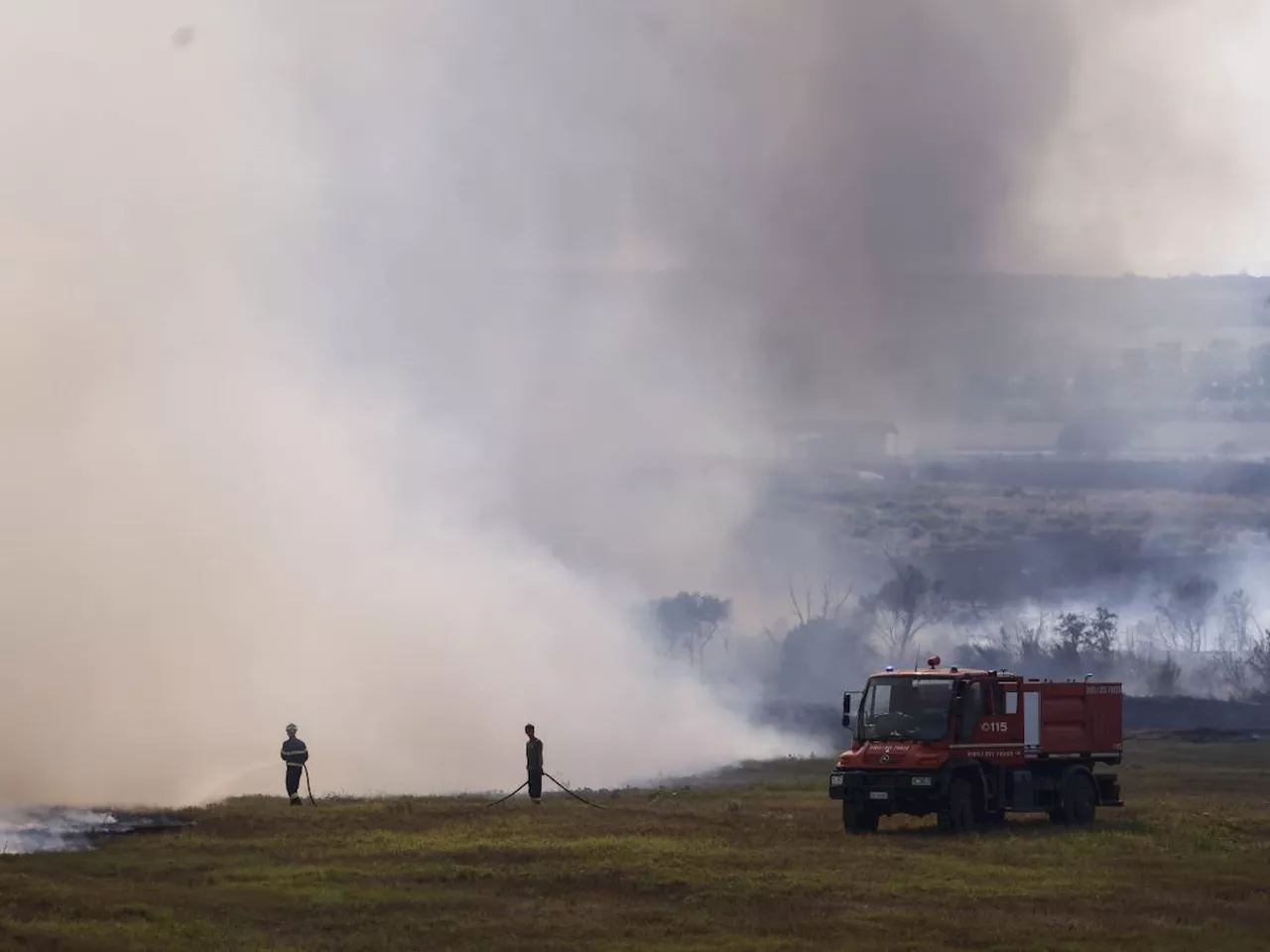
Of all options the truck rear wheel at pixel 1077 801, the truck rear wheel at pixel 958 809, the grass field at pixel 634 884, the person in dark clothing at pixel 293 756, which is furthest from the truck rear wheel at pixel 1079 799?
the person in dark clothing at pixel 293 756

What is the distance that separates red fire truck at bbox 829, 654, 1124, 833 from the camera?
151ft

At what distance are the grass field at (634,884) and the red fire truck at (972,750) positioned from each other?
914 millimetres

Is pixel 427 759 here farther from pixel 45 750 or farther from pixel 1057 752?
pixel 1057 752

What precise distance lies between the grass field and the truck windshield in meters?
2.48

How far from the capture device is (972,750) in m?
47.1

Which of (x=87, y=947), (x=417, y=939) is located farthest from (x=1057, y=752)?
(x=87, y=947)

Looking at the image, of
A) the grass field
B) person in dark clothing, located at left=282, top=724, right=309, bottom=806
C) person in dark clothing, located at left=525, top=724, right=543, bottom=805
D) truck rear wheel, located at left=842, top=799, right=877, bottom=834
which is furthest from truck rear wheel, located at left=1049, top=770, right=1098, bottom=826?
person in dark clothing, located at left=282, top=724, right=309, bottom=806

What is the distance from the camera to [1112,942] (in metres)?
30.9

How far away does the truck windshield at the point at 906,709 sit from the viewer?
1845 inches

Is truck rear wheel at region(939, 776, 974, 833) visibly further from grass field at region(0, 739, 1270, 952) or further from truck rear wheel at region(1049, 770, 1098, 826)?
truck rear wheel at region(1049, 770, 1098, 826)

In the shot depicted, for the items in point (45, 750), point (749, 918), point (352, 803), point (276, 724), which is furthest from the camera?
point (276, 724)

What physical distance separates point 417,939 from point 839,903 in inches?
318

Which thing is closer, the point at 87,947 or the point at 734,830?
the point at 87,947

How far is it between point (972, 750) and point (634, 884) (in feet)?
43.5
